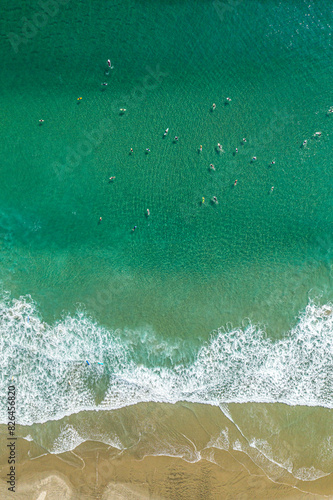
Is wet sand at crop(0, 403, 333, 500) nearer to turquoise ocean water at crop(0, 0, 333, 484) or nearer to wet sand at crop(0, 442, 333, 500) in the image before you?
wet sand at crop(0, 442, 333, 500)

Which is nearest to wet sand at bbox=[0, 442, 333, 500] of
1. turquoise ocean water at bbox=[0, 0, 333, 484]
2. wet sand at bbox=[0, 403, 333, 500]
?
wet sand at bbox=[0, 403, 333, 500]

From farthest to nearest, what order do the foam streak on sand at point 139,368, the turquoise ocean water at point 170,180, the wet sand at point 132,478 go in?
1. the turquoise ocean water at point 170,180
2. the foam streak on sand at point 139,368
3. the wet sand at point 132,478

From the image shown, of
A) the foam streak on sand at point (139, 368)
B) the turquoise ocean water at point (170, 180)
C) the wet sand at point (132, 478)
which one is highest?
the turquoise ocean water at point (170, 180)

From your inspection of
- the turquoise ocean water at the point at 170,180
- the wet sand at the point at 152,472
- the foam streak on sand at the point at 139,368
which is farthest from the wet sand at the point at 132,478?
the turquoise ocean water at the point at 170,180

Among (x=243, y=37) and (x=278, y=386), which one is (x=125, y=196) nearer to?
(x=243, y=37)

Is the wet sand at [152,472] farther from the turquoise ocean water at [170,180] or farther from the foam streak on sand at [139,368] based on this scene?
the turquoise ocean water at [170,180]

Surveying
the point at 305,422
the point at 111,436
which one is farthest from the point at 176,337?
the point at 305,422
